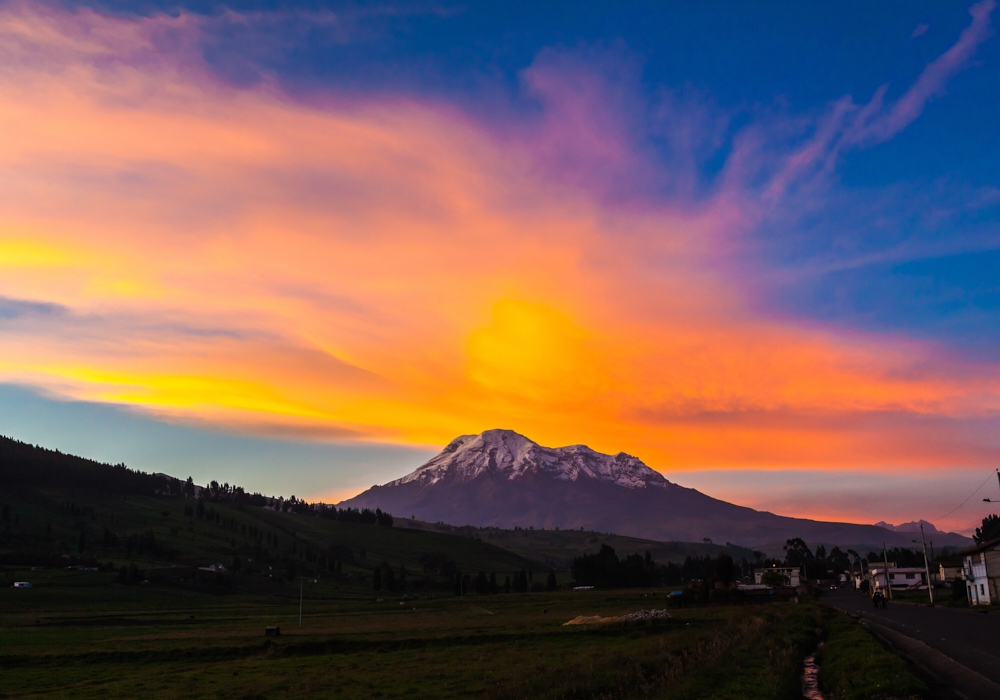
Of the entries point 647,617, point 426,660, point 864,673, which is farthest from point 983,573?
point 864,673

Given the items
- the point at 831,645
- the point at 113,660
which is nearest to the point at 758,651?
the point at 831,645

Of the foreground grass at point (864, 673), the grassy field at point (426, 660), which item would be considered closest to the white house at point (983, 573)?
the grassy field at point (426, 660)

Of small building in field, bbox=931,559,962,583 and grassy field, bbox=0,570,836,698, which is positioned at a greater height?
small building in field, bbox=931,559,962,583

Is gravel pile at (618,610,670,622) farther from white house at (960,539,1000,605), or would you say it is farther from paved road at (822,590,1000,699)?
white house at (960,539,1000,605)

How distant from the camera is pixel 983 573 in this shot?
101 metres

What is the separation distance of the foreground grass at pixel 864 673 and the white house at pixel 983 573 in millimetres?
54158

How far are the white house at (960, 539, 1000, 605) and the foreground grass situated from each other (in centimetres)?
5416

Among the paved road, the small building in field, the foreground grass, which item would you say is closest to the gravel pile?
the paved road

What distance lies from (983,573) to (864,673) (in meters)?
80.7

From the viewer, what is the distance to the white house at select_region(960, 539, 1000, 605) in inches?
3794

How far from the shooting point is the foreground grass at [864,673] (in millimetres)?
31594

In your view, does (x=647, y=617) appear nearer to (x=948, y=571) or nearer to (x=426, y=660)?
(x=426, y=660)

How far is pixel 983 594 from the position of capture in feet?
332

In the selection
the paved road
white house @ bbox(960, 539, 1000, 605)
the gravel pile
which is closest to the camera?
the paved road
